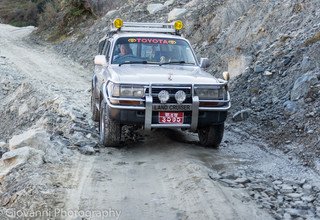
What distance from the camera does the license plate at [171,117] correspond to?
789 centimetres

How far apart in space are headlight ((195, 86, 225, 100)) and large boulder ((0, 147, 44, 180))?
2426mm

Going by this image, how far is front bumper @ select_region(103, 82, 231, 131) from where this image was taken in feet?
25.6

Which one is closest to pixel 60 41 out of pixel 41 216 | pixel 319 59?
pixel 319 59

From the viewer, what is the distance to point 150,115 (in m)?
7.79

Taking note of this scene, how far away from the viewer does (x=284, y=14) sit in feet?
45.4

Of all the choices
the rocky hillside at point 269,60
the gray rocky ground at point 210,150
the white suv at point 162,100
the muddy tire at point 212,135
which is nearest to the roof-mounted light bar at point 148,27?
the white suv at point 162,100

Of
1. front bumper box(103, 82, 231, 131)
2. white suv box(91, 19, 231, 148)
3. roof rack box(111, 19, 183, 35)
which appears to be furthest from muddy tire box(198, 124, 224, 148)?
roof rack box(111, 19, 183, 35)

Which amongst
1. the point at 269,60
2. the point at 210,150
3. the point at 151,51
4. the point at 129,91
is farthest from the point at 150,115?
the point at 269,60

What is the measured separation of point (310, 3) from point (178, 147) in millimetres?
6681

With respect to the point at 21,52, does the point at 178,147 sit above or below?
above

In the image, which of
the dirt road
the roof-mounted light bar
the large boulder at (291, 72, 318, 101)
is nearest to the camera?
the dirt road

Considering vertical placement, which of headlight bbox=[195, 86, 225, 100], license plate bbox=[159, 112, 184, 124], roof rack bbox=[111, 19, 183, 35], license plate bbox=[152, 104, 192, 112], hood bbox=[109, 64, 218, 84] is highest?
roof rack bbox=[111, 19, 183, 35]

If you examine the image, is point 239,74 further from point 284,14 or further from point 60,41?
point 60,41

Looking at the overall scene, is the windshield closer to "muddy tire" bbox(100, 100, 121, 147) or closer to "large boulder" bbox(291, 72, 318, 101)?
"muddy tire" bbox(100, 100, 121, 147)
